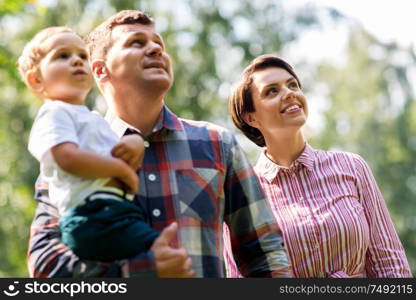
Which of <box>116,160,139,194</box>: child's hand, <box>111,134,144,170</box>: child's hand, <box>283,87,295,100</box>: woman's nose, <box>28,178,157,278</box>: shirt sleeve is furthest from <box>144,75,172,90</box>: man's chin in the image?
<box>283,87,295,100</box>: woman's nose

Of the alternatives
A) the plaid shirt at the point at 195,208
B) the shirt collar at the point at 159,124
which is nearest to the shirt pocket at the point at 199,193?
the plaid shirt at the point at 195,208

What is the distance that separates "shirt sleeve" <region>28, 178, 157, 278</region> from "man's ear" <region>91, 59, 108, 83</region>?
0.56 metres

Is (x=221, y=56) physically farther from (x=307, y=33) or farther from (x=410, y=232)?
(x=410, y=232)

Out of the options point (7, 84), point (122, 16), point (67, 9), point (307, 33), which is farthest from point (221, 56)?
point (122, 16)

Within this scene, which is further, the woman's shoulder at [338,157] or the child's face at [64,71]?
the woman's shoulder at [338,157]

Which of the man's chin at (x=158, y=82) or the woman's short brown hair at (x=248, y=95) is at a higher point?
the woman's short brown hair at (x=248, y=95)

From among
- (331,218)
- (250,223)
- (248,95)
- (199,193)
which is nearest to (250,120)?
(248,95)

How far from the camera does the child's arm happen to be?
8.23 feet

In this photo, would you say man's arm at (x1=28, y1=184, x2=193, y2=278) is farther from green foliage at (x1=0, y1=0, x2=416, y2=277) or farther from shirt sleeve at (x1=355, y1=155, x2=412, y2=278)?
green foliage at (x1=0, y1=0, x2=416, y2=277)

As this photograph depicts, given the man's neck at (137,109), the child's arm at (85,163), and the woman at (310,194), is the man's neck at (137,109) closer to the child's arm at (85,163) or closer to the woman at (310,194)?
the child's arm at (85,163)

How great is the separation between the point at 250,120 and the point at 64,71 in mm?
1679

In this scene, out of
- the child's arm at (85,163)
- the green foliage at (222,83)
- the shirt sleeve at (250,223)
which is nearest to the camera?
the child's arm at (85,163)

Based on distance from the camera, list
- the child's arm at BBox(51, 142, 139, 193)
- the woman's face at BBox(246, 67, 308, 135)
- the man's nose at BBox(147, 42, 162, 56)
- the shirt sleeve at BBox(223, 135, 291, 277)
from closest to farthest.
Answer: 1. the child's arm at BBox(51, 142, 139, 193)
2. the man's nose at BBox(147, 42, 162, 56)
3. the shirt sleeve at BBox(223, 135, 291, 277)
4. the woman's face at BBox(246, 67, 308, 135)

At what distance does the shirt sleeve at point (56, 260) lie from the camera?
2.62 meters
